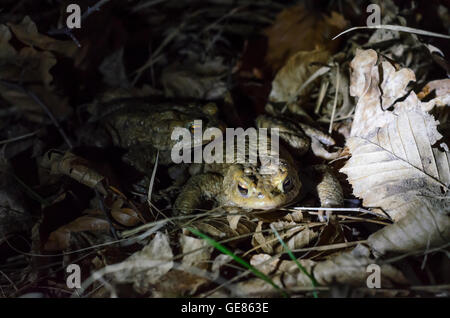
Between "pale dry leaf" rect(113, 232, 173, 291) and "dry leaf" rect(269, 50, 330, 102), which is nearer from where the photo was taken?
"pale dry leaf" rect(113, 232, 173, 291)

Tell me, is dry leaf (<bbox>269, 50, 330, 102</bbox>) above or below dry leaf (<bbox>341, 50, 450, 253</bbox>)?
above

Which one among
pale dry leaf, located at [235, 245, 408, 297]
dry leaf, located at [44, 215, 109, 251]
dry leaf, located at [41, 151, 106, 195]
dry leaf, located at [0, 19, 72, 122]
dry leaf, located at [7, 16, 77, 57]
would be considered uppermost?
dry leaf, located at [7, 16, 77, 57]

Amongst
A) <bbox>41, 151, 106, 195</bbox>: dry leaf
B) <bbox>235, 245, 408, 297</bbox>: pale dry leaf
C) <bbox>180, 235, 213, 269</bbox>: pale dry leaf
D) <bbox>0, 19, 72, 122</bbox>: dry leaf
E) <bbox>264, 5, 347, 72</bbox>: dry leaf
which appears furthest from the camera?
<bbox>264, 5, 347, 72</bbox>: dry leaf

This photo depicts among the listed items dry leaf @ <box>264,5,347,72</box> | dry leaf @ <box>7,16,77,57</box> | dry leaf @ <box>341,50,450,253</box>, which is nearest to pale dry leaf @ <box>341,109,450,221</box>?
dry leaf @ <box>341,50,450,253</box>

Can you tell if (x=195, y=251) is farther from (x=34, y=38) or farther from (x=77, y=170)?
(x=34, y=38)

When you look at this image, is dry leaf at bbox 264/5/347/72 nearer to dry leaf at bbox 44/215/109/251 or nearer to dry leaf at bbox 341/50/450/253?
dry leaf at bbox 341/50/450/253

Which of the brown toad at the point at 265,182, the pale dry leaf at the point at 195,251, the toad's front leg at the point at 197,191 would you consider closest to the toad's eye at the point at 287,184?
the brown toad at the point at 265,182

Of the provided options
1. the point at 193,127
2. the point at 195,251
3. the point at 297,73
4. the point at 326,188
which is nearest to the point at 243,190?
the point at 326,188

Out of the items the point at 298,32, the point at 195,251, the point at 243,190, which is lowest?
the point at 195,251
